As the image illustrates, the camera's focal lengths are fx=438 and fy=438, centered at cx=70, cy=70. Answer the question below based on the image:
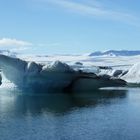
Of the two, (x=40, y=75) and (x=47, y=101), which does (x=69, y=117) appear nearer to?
(x=47, y=101)

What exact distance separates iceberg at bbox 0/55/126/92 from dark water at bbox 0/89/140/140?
178 centimetres

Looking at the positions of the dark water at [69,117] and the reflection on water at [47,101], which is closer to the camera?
the dark water at [69,117]

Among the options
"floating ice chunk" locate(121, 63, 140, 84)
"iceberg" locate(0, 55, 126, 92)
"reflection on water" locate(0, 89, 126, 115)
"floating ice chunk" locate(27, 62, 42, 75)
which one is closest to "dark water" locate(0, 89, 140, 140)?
"reflection on water" locate(0, 89, 126, 115)

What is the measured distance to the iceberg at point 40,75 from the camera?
128 feet

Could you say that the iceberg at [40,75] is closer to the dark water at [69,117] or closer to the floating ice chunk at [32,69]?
the floating ice chunk at [32,69]

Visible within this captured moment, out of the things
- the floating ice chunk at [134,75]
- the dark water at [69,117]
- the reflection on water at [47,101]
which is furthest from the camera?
the floating ice chunk at [134,75]

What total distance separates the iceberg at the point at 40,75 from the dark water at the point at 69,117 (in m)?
1.78

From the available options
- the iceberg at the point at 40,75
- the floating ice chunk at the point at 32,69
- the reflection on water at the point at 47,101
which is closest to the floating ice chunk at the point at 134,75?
the iceberg at the point at 40,75

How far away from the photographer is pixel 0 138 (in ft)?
63.9

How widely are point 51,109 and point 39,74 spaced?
9817 millimetres

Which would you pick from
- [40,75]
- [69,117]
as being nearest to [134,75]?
[40,75]

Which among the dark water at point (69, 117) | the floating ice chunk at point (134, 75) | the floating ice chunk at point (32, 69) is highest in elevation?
the floating ice chunk at point (32, 69)

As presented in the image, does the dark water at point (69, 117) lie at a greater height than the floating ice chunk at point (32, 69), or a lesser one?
lesser

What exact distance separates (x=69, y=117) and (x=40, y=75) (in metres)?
14.1
